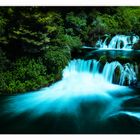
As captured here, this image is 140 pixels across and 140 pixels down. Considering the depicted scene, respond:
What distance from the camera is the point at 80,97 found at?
152 inches

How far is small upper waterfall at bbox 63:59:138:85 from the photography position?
3.98 m

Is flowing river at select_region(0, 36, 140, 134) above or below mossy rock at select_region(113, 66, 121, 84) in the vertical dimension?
below

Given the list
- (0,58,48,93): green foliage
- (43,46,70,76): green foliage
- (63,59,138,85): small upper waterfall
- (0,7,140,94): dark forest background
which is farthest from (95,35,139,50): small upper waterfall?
(0,58,48,93): green foliage

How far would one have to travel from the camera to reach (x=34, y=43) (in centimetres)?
395

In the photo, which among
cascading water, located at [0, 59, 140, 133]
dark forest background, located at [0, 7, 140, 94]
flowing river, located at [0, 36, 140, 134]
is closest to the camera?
flowing river, located at [0, 36, 140, 134]

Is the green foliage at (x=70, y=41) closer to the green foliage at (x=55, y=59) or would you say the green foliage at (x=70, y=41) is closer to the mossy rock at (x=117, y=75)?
the green foliage at (x=55, y=59)

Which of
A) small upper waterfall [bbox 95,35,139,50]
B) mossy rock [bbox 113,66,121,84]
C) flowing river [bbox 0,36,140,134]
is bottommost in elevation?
flowing river [bbox 0,36,140,134]

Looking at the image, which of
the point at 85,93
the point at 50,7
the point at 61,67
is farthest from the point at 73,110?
the point at 50,7

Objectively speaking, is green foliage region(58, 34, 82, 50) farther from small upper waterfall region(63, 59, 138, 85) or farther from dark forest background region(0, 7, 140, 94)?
small upper waterfall region(63, 59, 138, 85)

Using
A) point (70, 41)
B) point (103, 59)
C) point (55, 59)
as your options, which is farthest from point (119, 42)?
point (55, 59)

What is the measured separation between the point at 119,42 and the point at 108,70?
0.32 m

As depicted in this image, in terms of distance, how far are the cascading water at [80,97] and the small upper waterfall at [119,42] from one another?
0.59 feet

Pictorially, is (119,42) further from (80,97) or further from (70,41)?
(80,97)

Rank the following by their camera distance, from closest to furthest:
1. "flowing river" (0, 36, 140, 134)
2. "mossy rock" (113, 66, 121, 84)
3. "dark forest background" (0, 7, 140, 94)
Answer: "flowing river" (0, 36, 140, 134) < "dark forest background" (0, 7, 140, 94) < "mossy rock" (113, 66, 121, 84)
